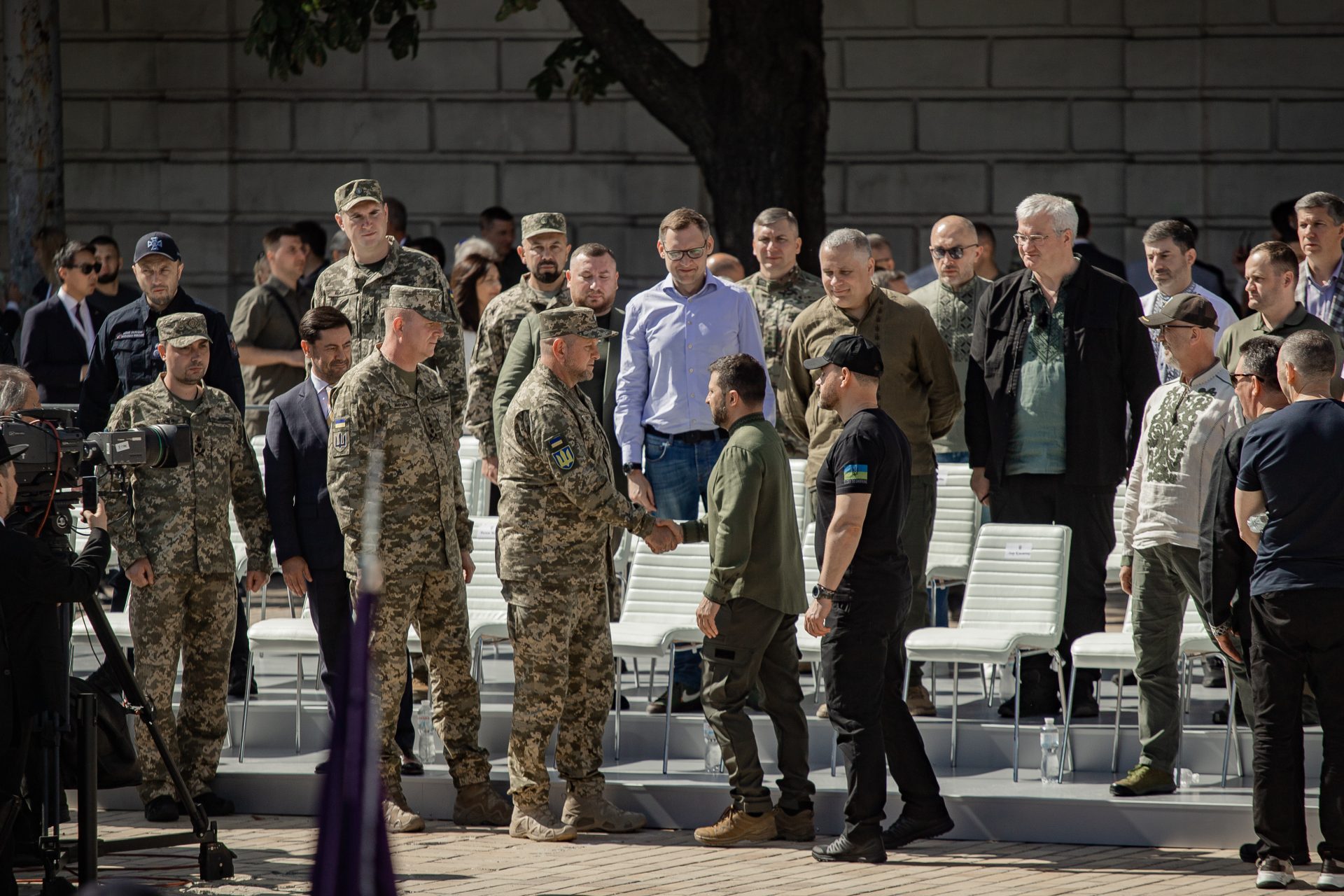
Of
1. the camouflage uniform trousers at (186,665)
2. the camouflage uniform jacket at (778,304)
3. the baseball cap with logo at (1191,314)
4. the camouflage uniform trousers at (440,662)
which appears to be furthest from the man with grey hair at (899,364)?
the camouflage uniform trousers at (186,665)

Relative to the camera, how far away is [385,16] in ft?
41.2

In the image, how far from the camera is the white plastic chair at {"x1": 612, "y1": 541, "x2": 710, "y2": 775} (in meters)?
7.33

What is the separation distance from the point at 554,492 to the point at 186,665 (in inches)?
69.3

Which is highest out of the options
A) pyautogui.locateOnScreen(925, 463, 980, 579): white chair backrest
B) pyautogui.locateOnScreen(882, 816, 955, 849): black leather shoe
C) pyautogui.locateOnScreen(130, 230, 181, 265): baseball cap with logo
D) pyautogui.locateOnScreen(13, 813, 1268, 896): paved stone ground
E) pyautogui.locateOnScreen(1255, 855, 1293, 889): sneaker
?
pyautogui.locateOnScreen(130, 230, 181, 265): baseball cap with logo

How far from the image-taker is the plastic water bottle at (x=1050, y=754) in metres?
7.00

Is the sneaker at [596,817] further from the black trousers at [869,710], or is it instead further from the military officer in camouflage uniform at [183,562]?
the military officer in camouflage uniform at [183,562]

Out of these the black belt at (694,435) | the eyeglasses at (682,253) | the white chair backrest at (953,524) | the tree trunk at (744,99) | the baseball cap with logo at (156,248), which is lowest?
the white chair backrest at (953,524)

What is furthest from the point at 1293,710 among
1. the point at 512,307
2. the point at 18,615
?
the point at 18,615

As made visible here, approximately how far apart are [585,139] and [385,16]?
9.42 ft

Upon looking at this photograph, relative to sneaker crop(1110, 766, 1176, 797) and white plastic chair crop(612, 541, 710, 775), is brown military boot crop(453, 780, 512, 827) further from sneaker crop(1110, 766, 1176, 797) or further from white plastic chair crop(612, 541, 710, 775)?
sneaker crop(1110, 766, 1176, 797)

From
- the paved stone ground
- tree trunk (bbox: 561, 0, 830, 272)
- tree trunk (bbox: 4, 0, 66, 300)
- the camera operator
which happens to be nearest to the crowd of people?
the paved stone ground

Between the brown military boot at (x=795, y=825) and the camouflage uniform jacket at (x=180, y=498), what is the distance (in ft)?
7.88

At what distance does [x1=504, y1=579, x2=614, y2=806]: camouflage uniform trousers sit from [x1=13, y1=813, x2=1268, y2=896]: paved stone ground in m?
0.27

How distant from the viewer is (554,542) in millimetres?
6660
